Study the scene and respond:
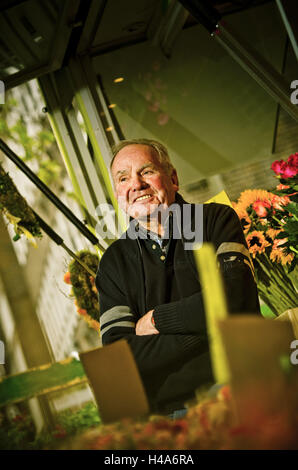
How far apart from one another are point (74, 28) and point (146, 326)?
5.83ft

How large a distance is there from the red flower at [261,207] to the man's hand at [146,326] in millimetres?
846

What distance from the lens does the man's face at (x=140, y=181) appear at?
3.79 feet

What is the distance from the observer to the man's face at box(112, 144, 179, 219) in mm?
1154

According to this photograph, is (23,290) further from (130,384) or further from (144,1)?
(144,1)

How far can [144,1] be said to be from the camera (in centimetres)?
229

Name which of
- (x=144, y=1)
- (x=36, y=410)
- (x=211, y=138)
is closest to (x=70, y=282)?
(x=36, y=410)

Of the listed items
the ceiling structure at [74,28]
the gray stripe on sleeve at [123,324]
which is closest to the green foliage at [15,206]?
the gray stripe on sleeve at [123,324]

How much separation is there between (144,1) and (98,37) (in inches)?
11.8

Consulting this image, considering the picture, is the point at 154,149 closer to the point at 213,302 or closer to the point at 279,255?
the point at 213,302

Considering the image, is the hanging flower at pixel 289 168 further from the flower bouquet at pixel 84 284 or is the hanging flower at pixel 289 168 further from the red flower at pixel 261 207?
the flower bouquet at pixel 84 284

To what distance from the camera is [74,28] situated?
221cm

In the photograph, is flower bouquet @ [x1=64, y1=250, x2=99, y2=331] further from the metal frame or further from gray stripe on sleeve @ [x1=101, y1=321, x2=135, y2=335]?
gray stripe on sleeve @ [x1=101, y1=321, x2=135, y2=335]

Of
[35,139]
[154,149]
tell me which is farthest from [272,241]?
[35,139]

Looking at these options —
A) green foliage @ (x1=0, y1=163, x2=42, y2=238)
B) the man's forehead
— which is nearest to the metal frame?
green foliage @ (x1=0, y1=163, x2=42, y2=238)
